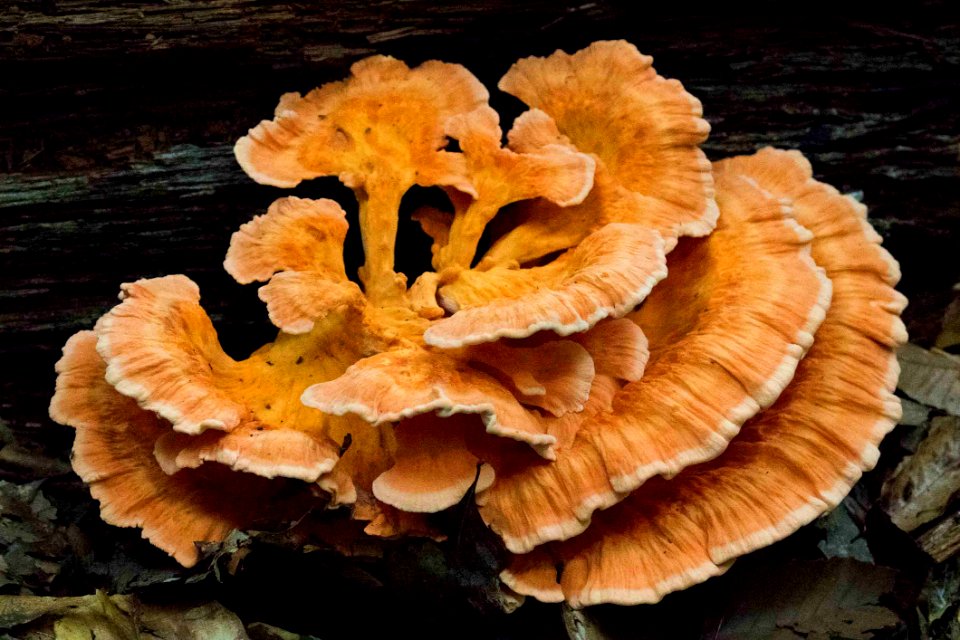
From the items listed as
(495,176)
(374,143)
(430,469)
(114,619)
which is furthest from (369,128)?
(114,619)

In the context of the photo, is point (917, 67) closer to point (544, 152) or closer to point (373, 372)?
point (544, 152)

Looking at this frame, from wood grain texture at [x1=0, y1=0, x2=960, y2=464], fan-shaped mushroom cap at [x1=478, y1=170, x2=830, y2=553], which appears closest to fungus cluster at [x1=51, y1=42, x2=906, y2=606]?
fan-shaped mushroom cap at [x1=478, y1=170, x2=830, y2=553]

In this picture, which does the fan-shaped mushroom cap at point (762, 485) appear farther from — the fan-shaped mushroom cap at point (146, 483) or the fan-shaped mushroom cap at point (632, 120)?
the fan-shaped mushroom cap at point (146, 483)


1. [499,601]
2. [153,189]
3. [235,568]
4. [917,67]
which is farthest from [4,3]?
[917,67]

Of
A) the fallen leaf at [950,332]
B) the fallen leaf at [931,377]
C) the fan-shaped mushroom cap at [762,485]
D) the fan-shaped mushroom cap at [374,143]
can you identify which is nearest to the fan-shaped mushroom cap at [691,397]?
the fan-shaped mushroom cap at [762,485]

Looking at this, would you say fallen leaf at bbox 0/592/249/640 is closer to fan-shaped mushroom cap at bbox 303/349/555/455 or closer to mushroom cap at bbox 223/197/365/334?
fan-shaped mushroom cap at bbox 303/349/555/455

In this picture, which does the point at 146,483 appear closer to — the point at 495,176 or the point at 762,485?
the point at 495,176

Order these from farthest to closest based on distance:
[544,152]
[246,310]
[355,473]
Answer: [246,310], [544,152], [355,473]
